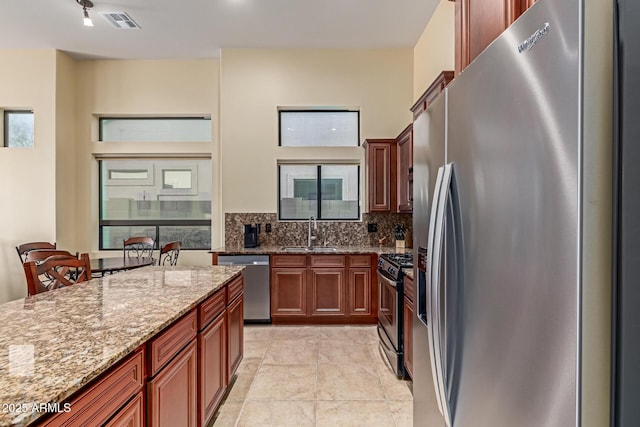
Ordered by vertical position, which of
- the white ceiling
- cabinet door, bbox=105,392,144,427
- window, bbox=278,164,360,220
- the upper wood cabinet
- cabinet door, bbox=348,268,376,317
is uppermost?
the white ceiling

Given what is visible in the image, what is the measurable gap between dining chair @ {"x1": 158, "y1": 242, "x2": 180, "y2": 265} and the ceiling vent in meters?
2.72

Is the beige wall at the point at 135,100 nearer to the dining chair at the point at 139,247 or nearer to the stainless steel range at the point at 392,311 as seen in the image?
the dining chair at the point at 139,247

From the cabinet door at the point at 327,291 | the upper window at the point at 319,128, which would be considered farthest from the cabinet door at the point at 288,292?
the upper window at the point at 319,128

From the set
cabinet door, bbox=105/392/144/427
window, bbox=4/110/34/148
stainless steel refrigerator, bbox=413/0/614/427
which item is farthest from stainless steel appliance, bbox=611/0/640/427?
window, bbox=4/110/34/148

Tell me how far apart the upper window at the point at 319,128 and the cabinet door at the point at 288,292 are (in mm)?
1966

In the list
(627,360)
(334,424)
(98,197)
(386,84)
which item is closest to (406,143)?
(386,84)

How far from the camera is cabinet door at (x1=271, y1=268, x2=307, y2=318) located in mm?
4203

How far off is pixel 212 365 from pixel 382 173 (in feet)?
10.4

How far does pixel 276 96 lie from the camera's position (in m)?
4.84

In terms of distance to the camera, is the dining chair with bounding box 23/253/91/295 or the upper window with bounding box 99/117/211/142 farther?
the upper window with bounding box 99/117/211/142

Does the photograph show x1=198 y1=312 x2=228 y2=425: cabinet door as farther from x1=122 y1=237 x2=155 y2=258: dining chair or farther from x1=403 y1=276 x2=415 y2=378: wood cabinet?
x1=122 y1=237 x2=155 y2=258: dining chair

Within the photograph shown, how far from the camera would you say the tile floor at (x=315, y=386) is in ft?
7.64

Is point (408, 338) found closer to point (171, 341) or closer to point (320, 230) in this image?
point (171, 341)


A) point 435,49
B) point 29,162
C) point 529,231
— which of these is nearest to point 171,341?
point 529,231
